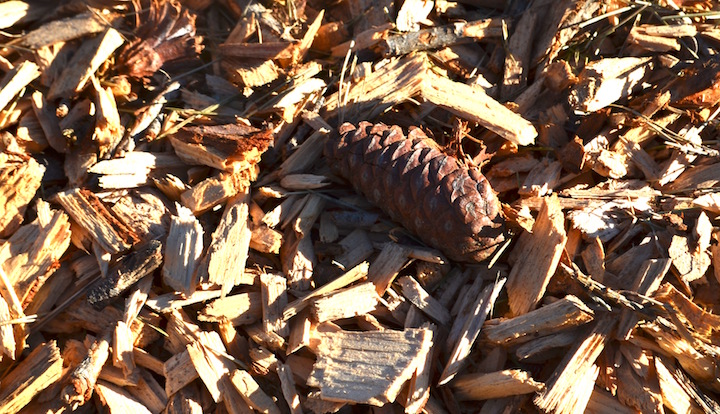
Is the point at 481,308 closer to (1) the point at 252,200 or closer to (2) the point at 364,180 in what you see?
(2) the point at 364,180

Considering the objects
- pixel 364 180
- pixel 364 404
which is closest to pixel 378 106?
pixel 364 180

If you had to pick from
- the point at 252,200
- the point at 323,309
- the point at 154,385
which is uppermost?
the point at 252,200

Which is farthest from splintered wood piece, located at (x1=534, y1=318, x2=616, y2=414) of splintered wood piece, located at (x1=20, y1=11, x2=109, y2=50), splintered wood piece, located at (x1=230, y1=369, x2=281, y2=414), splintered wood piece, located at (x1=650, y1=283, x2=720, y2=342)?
splintered wood piece, located at (x1=20, y1=11, x2=109, y2=50)

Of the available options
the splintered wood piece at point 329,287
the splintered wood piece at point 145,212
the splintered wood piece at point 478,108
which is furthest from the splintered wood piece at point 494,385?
the splintered wood piece at point 145,212

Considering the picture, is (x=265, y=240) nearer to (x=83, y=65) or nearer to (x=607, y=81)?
(x=83, y=65)

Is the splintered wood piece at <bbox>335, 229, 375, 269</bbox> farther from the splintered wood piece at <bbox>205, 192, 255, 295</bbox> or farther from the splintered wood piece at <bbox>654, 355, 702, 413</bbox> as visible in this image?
the splintered wood piece at <bbox>654, 355, 702, 413</bbox>

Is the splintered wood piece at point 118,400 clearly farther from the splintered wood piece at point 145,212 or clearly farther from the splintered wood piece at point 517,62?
the splintered wood piece at point 517,62

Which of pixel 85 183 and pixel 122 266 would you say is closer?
pixel 122 266
